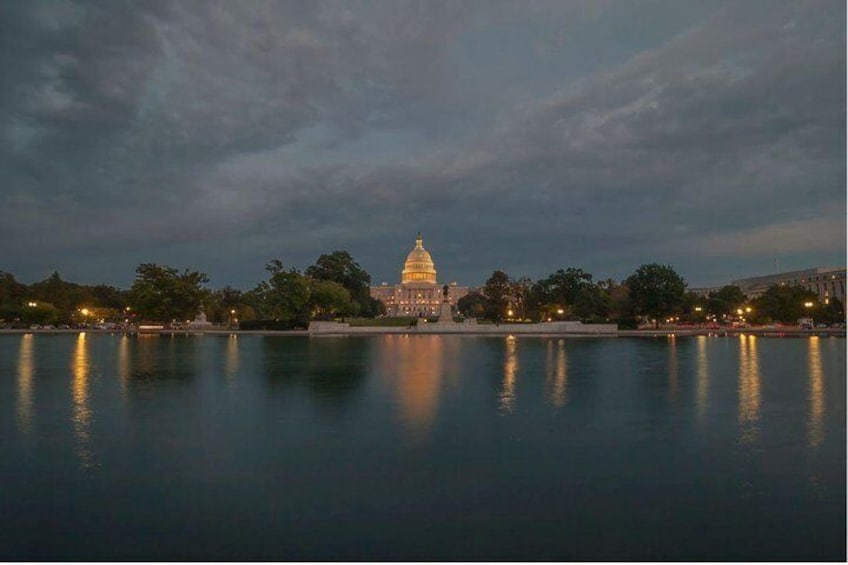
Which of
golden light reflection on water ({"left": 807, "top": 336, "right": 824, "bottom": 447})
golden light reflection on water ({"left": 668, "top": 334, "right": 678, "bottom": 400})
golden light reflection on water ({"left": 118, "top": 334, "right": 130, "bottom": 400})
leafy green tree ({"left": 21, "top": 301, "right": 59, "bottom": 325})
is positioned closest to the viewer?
golden light reflection on water ({"left": 807, "top": 336, "right": 824, "bottom": 447})

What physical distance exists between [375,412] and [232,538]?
8.90 metres

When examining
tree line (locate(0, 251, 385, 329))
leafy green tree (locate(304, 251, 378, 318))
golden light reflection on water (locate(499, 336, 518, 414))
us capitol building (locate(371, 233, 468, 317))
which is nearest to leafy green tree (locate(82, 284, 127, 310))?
tree line (locate(0, 251, 385, 329))

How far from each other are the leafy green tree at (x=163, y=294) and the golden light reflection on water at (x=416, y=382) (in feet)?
151

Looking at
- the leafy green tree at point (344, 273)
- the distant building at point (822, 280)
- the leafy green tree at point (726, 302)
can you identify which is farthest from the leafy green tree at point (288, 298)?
the distant building at point (822, 280)

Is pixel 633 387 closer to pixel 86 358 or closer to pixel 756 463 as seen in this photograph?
pixel 756 463

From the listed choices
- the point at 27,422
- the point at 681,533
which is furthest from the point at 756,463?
the point at 27,422

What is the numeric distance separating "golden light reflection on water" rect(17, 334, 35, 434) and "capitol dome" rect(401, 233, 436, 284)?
479ft

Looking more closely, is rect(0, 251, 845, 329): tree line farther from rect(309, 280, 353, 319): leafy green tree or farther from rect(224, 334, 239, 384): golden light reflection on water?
rect(224, 334, 239, 384): golden light reflection on water

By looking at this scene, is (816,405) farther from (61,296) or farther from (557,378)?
(61,296)

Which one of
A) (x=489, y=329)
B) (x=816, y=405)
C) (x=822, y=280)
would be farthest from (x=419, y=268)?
(x=816, y=405)

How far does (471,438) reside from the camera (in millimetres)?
15039

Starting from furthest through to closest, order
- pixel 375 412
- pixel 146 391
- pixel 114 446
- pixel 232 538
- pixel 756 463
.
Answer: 1. pixel 146 391
2. pixel 375 412
3. pixel 114 446
4. pixel 756 463
5. pixel 232 538

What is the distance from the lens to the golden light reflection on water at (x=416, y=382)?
682 inches

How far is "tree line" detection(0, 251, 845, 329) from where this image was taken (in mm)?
77438
